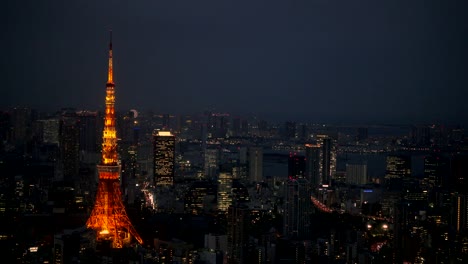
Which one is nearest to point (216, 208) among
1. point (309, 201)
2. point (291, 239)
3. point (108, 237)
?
point (309, 201)

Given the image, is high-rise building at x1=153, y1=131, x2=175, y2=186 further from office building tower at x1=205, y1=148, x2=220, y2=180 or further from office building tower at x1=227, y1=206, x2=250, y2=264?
office building tower at x1=227, y1=206, x2=250, y2=264

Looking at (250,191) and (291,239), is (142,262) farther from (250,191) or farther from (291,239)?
(250,191)

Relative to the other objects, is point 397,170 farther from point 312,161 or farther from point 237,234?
point 312,161

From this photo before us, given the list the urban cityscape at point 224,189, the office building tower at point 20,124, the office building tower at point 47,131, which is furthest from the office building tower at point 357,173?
the office building tower at point 20,124

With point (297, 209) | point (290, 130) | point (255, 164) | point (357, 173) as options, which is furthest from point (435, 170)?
point (255, 164)

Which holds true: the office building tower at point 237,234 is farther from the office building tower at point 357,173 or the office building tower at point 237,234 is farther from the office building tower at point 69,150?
the office building tower at point 357,173

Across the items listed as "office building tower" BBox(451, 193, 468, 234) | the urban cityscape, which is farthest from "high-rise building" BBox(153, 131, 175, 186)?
"office building tower" BBox(451, 193, 468, 234)
